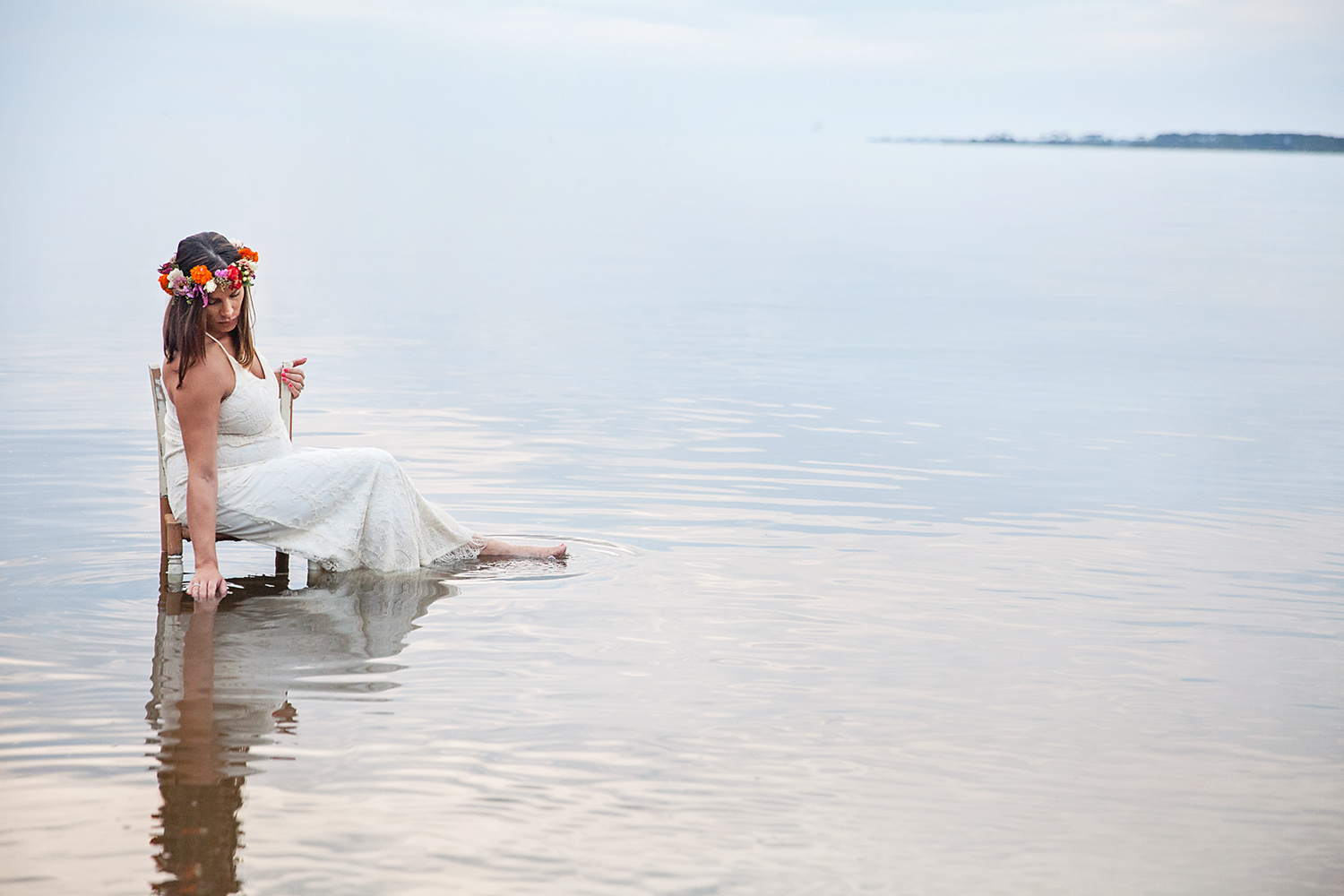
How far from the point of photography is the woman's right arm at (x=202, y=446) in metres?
5.09

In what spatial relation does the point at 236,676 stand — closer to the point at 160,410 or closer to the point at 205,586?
the point at 205,586

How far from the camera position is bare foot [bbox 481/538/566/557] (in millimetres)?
6016

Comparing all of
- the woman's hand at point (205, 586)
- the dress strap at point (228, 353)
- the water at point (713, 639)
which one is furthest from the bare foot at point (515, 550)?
the dress strap at point (228, 353)

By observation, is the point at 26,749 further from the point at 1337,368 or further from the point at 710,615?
the point at 1337,368

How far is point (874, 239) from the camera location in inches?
1153

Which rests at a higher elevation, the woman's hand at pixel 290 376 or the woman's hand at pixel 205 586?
the woman's hand at pixel 290 376

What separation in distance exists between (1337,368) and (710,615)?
9.75 m

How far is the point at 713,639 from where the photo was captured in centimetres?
509

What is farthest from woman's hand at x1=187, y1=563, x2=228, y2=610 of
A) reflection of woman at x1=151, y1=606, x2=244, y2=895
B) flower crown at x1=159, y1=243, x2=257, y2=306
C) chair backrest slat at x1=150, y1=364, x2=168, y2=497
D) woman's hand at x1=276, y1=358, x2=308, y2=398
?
flower crown at x1=159, y1=243, x2=257, y2=306

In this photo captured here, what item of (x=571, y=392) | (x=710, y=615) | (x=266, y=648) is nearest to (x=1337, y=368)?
(x=571, y=392)

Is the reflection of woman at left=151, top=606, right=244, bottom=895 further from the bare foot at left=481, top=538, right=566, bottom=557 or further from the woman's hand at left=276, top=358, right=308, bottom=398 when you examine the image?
the bare foot at left=481, top=538, right=566, bottom=557

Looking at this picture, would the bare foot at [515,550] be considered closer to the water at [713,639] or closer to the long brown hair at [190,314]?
the water at [713,639]

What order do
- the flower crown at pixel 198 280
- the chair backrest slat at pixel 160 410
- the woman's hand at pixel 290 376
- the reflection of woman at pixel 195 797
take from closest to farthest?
1. the reflection of woman at pixel 195 797
2. the flower crown at pixel 198 280
3. the chair backrest slat at pixel 160 410
4. the woman's hand at pixel 290 376

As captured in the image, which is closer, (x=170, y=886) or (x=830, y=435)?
(x=170, y=886)
